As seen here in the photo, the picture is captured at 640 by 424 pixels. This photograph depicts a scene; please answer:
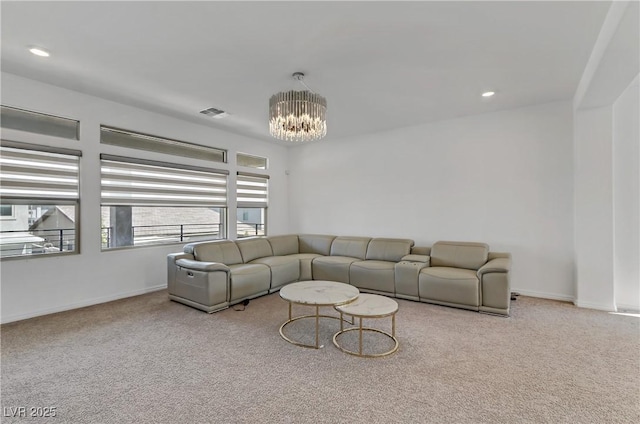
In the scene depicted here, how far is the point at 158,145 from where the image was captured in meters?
4.79

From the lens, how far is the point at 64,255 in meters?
3.77

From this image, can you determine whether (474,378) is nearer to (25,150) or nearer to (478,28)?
(478,28)

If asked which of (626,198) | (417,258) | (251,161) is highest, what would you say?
(251,161)

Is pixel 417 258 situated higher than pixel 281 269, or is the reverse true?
pixel 417 258

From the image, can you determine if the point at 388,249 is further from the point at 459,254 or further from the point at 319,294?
the point at 319,294

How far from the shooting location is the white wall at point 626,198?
3.72 m

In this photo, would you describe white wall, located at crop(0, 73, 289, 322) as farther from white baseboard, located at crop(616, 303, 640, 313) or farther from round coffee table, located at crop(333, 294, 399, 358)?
white baseboard, located at crop(616, 303, 640, 313)

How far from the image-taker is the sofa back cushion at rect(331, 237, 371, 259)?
5277 millimetres

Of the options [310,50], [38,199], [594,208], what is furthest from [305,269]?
[594,208]

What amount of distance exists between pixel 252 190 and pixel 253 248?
1.57 metres

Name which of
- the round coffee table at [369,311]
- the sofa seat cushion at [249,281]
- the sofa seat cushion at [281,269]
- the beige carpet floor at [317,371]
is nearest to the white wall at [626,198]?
the beige carpet floor at [317,371]

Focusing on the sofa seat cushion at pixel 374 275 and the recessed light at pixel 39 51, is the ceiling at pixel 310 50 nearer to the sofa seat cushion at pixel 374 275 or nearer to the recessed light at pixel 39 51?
the recessed light at pixel 39 51

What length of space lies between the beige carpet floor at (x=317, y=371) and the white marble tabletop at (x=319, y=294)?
0.42 metres

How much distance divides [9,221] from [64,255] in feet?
2.13
